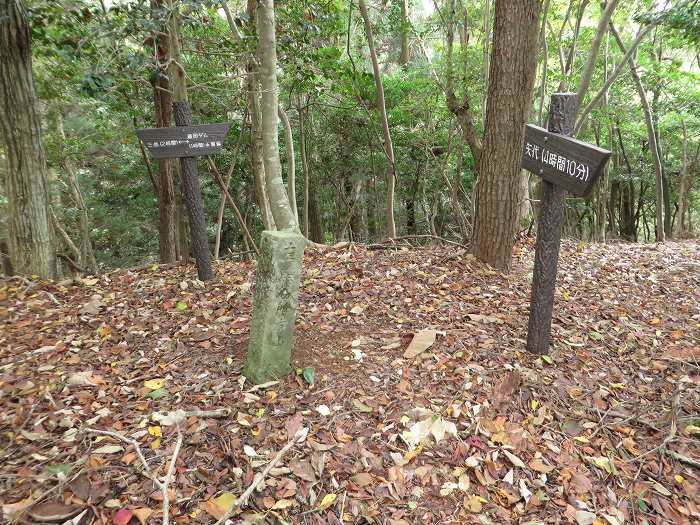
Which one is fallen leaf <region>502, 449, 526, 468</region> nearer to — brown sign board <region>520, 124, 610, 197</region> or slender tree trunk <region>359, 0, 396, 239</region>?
brown sign board <region>520, 124, 610, 197</region>

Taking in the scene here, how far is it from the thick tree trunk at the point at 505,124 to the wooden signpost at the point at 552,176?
1516 mm

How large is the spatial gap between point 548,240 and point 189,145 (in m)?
3.65

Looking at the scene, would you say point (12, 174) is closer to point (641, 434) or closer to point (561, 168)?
point (561, 168)

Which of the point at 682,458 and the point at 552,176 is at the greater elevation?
the point at 552,176

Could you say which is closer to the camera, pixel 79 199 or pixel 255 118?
pixel 255 118

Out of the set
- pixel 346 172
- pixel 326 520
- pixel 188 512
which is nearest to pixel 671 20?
pixel 346 172

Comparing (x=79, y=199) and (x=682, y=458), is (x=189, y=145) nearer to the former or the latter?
(x=682, y=458)

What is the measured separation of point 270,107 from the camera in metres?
4.47

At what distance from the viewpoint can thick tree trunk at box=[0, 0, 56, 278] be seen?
4512mm

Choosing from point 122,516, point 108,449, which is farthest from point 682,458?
point 108,449

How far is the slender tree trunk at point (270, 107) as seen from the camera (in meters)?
4.31

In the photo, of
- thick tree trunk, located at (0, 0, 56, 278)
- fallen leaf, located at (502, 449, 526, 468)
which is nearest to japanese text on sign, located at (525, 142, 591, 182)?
fallen leaf, located at (502, 449, 526, 468)

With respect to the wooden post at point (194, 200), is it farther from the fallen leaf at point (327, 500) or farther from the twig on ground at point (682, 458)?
the twig on ground at point (682, 458)

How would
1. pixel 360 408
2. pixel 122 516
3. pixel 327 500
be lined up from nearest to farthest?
pixel 122 516, pixel 327 500, pixel 360 408
